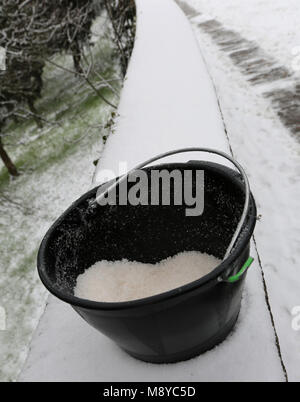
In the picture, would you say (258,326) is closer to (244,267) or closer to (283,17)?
(244,267)

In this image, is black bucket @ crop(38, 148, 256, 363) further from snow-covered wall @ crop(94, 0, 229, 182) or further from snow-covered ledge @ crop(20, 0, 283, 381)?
snow-covered wall @ crop(94, 0, 229, 182)

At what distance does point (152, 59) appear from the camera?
438 cm

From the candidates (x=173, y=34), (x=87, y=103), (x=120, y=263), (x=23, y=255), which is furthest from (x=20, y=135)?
(x=120, y=263)

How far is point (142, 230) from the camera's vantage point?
1555 millimetres

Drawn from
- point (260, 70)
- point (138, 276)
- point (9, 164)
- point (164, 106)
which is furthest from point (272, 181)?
point (9, 164)

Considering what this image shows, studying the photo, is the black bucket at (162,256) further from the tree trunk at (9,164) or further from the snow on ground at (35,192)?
the tree trunk at (9,164)

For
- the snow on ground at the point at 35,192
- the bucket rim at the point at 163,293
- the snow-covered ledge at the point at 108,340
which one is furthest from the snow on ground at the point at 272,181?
the snow on ground at the point at 35,192

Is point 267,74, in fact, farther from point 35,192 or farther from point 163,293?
point 35,192

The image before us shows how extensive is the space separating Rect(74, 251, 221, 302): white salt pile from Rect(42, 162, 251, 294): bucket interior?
45 millimetres

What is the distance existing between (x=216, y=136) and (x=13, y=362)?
14.8ft

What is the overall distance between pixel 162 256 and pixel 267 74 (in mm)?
3772

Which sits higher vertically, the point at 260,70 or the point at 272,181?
the point at 260,70

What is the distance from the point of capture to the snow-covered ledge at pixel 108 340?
4.22 ft

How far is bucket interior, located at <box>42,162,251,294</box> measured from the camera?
49.6 inches
